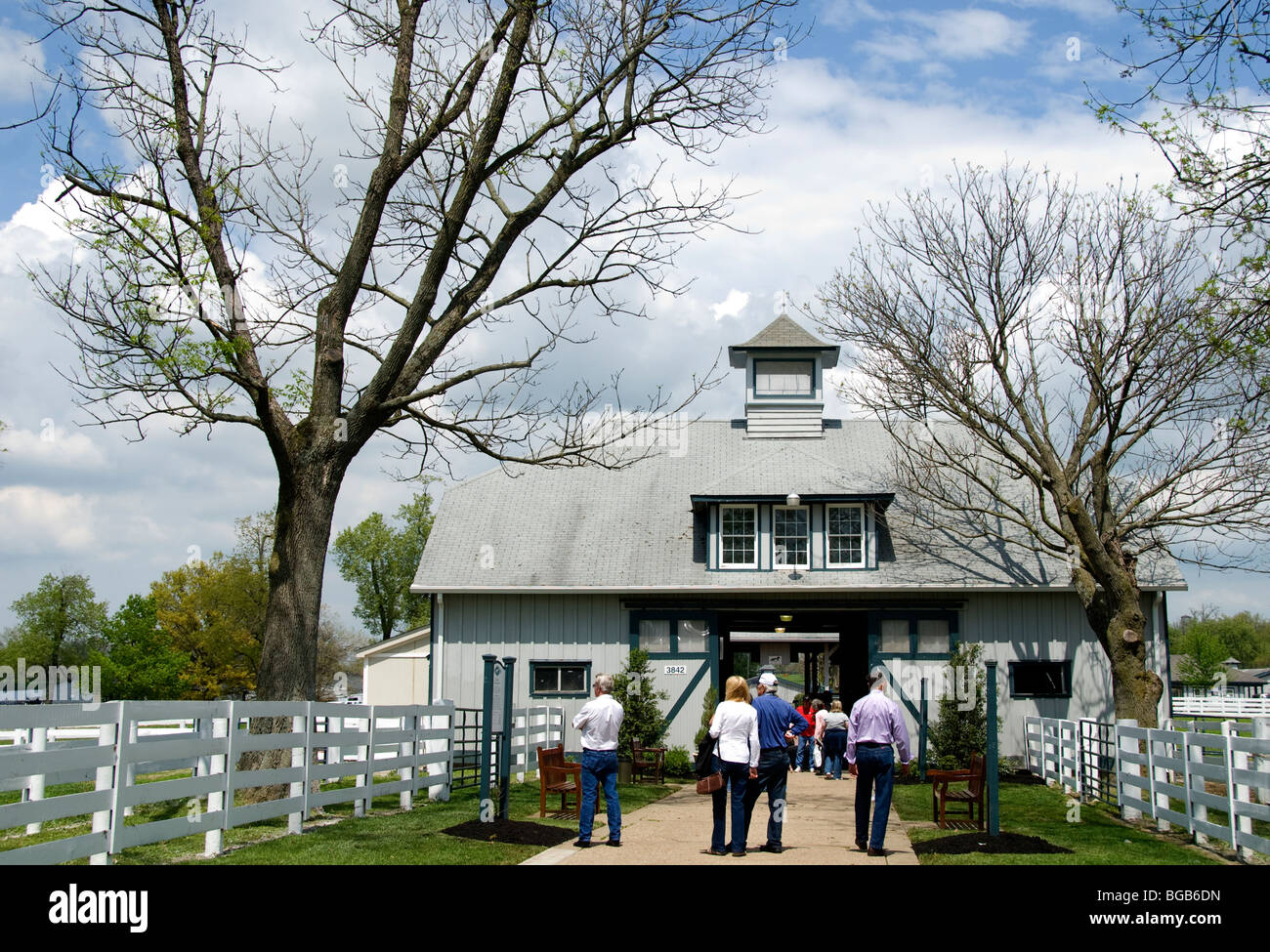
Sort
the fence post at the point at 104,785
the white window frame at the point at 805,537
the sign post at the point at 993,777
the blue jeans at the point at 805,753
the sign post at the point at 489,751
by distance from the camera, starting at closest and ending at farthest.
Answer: the fence post at the point at 104,785 < the sign post at the point at 993,777 < the sign post at the point at 489,751 < the white window frame at the point at 805,537 < the blue jeans at the point at 805,753

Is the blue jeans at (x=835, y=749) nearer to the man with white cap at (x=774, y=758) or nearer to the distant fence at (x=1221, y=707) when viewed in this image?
the man with white cap at (x=774, y=758)

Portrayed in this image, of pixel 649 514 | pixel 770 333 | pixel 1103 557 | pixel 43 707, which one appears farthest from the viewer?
pixel 770 333

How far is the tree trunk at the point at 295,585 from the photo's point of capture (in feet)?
45.1

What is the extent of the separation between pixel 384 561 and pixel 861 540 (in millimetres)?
49452

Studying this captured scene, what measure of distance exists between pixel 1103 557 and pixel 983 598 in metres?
4.98

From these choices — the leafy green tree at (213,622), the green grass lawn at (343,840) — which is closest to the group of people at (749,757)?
the green grass lawn at (343,840)

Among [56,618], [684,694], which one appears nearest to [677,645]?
[684,694]

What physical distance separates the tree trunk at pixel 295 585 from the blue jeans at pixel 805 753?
13662 mm

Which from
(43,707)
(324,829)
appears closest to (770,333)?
(324,829)

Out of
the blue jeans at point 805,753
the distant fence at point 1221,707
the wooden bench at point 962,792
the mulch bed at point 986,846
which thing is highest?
the wooden bench at point 962,792

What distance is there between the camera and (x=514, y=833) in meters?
11.9

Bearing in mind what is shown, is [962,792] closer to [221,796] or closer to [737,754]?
[737,754]

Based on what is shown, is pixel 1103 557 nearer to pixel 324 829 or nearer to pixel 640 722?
pixel 640 722
